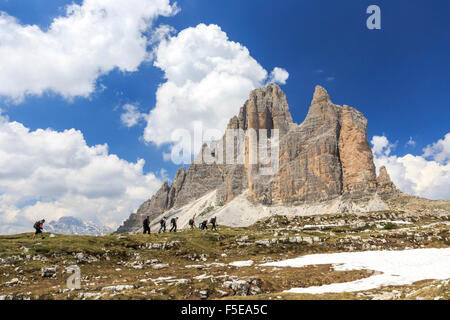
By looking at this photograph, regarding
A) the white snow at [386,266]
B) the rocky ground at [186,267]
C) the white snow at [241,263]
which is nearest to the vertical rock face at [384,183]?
the rocky ground at [186,267]

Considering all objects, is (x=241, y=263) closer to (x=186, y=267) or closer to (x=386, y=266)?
(x=186, y=267)

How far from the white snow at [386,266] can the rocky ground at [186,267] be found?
132 cm

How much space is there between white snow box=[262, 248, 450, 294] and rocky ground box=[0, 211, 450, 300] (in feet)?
4.34

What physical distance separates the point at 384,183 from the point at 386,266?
174m

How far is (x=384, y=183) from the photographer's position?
585ft

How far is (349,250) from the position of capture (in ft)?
136

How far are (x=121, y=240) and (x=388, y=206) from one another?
161 metres

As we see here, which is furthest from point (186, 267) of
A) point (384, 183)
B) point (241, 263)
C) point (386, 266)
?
point (384, 183)

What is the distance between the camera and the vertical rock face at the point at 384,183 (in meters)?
174

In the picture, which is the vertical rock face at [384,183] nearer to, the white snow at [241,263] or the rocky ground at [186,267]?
the rocky ground at [186,267]
